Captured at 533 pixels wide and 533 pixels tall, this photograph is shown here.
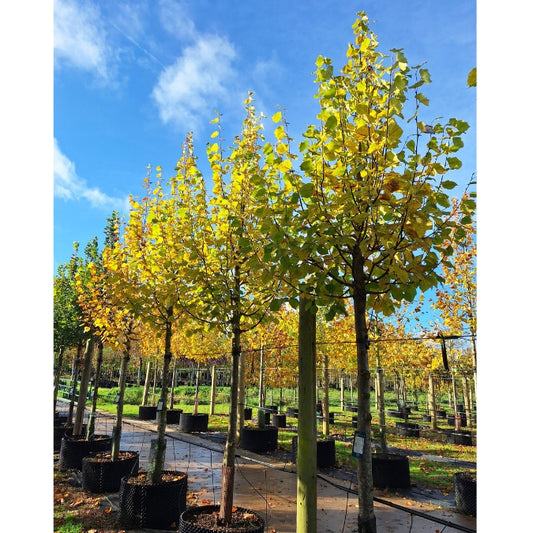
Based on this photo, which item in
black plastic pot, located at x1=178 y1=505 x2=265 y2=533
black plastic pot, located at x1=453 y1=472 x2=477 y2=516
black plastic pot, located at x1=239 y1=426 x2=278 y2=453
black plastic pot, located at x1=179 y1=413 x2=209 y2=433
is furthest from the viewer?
black plastic pot, located at x1=179 y1=413 x2=209 y2=433

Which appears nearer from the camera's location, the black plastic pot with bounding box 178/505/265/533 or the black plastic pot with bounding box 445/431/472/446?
the black plastic pot with bounding box 178/505/265/533

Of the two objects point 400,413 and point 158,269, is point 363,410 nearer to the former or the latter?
point 158,269

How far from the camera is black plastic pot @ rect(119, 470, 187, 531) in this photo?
4277 millimetres

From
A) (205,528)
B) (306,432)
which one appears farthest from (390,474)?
(306,432)

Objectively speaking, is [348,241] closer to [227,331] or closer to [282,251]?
[282,251]

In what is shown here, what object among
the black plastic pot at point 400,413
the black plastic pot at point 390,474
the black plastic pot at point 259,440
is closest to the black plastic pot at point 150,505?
the black plastic pot at point 390,474

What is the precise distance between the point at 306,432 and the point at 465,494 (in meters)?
3.72

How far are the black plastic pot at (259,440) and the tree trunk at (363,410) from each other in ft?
23.7

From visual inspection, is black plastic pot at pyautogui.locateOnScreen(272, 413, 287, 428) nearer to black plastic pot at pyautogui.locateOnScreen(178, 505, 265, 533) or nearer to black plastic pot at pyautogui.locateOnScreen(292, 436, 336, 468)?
black plastic pot at pyautogui.locateOnScreen(292, 436, 336, 468)

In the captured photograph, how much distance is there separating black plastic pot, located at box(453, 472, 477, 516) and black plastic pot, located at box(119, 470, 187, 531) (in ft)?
11.4

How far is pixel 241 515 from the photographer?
358 cm

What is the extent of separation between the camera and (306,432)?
2.75 m

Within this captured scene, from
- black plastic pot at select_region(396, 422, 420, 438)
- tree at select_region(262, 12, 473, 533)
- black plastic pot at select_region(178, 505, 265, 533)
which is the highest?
tree at select_region(262, 12, 473, 533)

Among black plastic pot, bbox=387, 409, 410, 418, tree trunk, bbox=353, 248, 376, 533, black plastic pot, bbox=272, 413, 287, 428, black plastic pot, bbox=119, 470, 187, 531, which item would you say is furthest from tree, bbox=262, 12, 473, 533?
black plastic pot, bbox=387, 409, 410, 418
